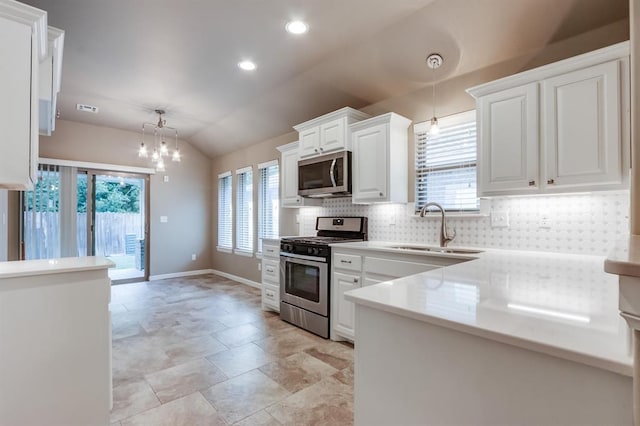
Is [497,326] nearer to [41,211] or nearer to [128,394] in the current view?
[128,394]

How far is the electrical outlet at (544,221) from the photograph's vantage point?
2439mm

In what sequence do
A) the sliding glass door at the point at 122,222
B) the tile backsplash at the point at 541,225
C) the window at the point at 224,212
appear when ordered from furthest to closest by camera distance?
1. the window at the point at 224,212
2. the sliding glass door at the point at 122,222
3. the tile backsplash at the point at 541,225

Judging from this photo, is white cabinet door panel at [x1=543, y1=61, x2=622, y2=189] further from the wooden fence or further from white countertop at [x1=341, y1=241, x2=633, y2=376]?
the wooden fence

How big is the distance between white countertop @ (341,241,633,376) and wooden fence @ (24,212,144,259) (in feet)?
19.0

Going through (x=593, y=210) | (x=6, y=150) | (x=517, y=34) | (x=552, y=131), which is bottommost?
(x=593, y=210)

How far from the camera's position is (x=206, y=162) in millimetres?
6926

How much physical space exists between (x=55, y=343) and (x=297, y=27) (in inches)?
110

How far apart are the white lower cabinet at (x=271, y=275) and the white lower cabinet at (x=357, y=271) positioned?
3.47ft

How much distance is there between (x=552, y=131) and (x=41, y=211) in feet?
21.3

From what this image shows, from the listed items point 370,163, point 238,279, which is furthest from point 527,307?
point 238,279

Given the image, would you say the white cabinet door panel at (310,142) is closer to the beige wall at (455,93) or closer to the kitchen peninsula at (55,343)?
the beige wall at (455,93)

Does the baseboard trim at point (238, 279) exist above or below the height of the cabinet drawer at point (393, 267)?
below

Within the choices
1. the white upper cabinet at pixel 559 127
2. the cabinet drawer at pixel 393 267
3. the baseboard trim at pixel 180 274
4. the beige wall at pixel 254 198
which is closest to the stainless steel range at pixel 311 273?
the cabinet drawer at pixel 393 267

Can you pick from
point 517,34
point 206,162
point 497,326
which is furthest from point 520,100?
point 206,162
